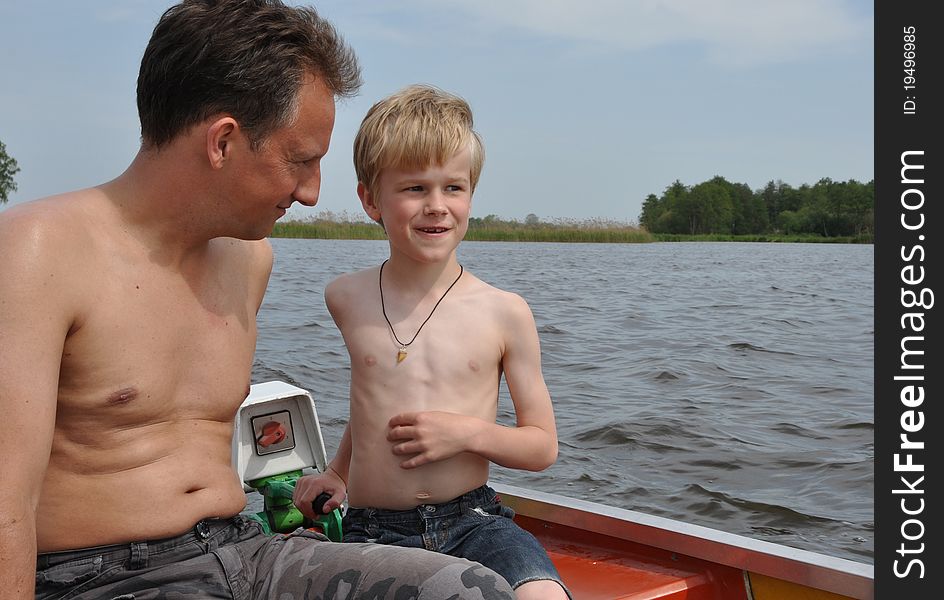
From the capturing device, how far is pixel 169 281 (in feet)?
6.17

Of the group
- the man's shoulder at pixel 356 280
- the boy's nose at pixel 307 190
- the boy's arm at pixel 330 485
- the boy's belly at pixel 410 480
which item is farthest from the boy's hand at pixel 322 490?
the boy's nose at pixel 307 190

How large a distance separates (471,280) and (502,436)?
0.46 m

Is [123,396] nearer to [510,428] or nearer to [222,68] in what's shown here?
[222,68]

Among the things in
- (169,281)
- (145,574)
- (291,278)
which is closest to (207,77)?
(169,281)

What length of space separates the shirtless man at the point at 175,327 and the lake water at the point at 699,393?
4.34 m

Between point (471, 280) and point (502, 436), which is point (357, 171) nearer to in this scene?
point (471, 280)

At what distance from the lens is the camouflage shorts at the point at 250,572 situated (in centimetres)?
168

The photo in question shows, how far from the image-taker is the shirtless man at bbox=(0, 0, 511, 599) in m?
1.67

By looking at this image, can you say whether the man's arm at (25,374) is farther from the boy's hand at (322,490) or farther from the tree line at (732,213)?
the tree line at (732,213)

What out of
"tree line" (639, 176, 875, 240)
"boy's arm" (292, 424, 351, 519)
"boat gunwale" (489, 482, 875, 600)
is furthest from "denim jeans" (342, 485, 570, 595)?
"tree line" (639, 176, 875, 240)

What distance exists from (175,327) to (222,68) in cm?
51

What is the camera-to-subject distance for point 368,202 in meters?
2.52

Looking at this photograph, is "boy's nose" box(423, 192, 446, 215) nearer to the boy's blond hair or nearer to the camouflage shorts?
the boy's blond hair

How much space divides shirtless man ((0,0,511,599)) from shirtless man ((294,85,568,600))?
42 cm
